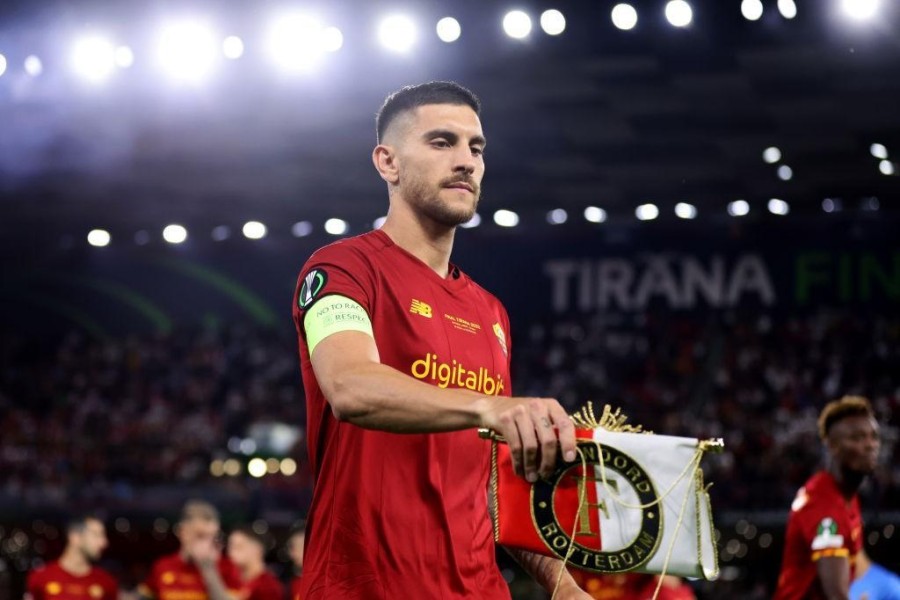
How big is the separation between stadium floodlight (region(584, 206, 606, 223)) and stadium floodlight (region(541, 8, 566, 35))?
31.2ft

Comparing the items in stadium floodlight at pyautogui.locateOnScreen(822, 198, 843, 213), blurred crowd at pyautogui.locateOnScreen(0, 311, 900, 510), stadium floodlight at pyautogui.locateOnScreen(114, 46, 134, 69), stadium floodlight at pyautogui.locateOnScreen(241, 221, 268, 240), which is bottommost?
blurred crowd at pyautogui.locateOnScreen(0, 311, 900, 510)

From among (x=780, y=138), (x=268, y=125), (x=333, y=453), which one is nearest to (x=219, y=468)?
(x=268, y=125)

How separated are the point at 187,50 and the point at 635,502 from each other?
1321cm

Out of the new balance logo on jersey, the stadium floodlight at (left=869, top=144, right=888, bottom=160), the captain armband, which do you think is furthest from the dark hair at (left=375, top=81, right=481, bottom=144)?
the stadium floodlight at (left=869, top=144, right=888, bottom=160)

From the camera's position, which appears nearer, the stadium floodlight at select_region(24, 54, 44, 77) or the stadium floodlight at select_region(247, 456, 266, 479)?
the stadium floodlight at select_region(24, 54, 44, 77)

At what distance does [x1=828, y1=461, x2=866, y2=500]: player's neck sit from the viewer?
21.1 ft

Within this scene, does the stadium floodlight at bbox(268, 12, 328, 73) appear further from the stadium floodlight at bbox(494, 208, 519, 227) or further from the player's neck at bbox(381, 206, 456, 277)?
the player's neck at bbox(381, 206, 456, 277)

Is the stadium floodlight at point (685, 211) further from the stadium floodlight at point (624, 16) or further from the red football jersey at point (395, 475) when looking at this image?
the red football jersey at point (395, 475)

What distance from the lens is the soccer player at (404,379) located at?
8.56 ft

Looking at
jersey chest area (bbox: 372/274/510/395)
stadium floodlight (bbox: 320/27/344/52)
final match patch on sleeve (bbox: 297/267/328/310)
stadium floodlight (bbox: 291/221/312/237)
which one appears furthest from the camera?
stadium floodlight (bbox: 291/221/312/237)

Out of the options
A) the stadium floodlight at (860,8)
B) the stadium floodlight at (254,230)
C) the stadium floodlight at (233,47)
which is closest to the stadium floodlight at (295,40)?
the stadium floodlight at (233,47)

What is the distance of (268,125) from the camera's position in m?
18.6

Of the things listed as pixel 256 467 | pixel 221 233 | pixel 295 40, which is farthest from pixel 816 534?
pixel 221 233

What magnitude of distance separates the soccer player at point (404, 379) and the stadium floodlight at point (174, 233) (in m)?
23.2
